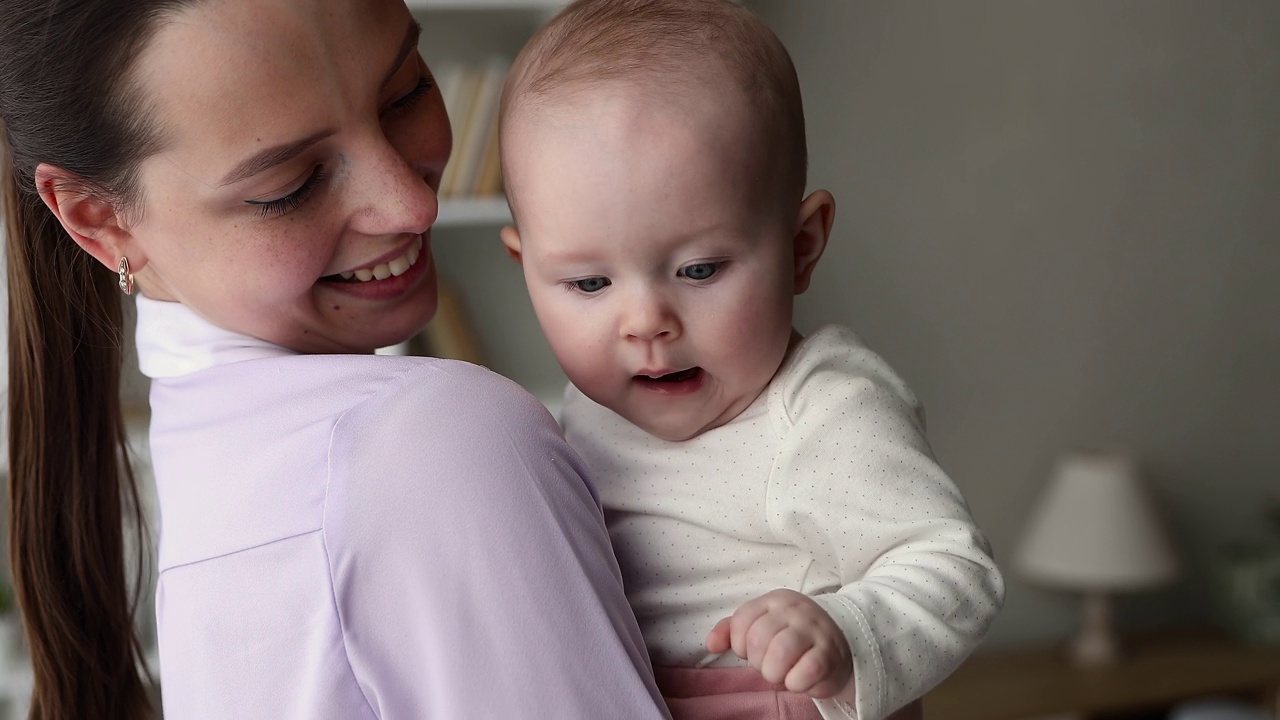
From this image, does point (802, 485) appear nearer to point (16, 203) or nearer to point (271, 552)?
point (271, 552)

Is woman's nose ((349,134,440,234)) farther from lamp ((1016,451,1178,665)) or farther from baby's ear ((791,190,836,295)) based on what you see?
lamp ((1016,451,1178,665))

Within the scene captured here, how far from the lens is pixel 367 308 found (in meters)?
1.12

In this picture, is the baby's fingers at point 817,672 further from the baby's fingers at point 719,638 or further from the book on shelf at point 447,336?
the book on shelf at point 447,336

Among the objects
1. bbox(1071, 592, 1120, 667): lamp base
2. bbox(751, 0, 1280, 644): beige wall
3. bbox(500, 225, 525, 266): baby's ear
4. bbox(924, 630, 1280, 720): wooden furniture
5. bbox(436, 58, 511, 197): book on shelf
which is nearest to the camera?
bbox(500, 225, 525, 266): baby's ear

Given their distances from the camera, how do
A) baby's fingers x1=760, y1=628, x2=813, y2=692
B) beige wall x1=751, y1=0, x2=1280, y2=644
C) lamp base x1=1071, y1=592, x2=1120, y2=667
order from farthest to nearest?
lamp base x1=1071, y1=592, x2=1120, y2=667, beige wall x1=751, y1=0, x2=1280, y2=644, baby's fingers x1=760, y1=628, x2=813, y2=692

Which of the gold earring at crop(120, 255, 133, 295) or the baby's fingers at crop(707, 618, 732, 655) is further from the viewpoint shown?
the gold earring at crop(120, 255, 133, 295)

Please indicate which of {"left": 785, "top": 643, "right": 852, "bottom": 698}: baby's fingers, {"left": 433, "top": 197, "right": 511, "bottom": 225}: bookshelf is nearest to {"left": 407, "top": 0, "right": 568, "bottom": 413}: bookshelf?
{"left": 433, "top": 197, "right": 511, "bottom": 225}: bookshelf

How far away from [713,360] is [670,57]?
26 cm

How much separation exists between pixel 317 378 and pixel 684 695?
16.8 inches

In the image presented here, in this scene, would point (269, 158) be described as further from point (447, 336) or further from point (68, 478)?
point (447, 336)

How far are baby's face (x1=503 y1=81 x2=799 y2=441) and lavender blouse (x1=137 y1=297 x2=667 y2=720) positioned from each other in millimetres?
151

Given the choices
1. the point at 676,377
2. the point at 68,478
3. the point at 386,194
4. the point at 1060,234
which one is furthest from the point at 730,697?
the point at 1060,234

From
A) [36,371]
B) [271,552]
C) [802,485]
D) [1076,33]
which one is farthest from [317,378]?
[1076,33]

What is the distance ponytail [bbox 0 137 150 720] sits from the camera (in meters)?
1.27
